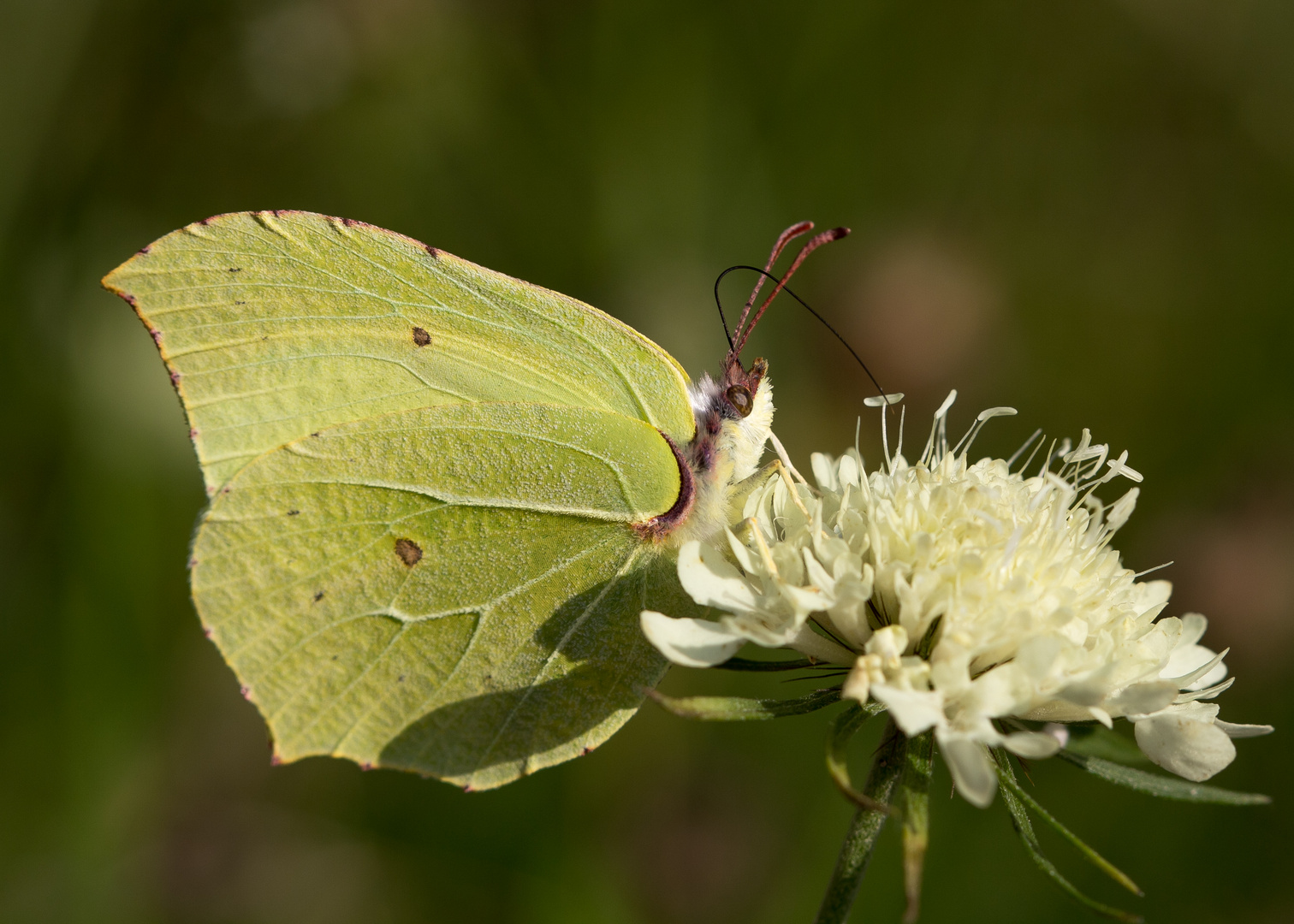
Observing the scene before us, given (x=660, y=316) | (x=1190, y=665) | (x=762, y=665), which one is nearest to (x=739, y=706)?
(x=762, y=665)

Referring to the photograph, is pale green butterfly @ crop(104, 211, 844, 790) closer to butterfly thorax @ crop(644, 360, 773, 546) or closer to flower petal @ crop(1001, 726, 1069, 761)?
butterfly thorax @ crop(644, 360, 773, 546)

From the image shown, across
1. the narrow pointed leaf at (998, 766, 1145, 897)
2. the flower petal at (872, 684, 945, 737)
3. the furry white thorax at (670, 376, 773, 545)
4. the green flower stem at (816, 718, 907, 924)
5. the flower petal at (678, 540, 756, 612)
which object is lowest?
the green flower stem at (816, 718, 907, 924)

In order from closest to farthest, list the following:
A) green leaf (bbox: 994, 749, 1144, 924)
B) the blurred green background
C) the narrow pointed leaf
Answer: green leaf (bbox: 994, 749, 1144, 924)
the narrow pointed leaf
the blurred green background

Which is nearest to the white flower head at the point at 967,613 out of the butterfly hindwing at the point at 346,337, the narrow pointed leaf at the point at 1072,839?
the narrow pointed leaf at the point at 1072,839

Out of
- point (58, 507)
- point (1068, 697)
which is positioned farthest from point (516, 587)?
point (58, 507)

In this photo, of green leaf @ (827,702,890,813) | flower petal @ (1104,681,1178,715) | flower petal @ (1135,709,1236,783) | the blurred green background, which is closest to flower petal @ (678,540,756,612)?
green leaf @ (827,702,890,813)

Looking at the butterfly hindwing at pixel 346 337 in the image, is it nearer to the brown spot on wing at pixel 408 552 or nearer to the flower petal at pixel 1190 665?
the brown spot on wing at pixel 408 552
